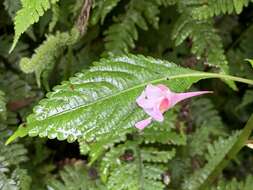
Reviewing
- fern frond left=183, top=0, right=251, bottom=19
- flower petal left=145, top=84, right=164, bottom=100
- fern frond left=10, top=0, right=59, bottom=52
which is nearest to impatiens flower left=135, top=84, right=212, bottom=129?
flower petal left=145, top=84, right=164, bottom=100

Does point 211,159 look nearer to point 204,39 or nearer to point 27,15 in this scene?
point 204,39

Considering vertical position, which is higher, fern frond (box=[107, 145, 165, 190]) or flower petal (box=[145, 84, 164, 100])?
flower petal (box=[145, 84, 164, 100])

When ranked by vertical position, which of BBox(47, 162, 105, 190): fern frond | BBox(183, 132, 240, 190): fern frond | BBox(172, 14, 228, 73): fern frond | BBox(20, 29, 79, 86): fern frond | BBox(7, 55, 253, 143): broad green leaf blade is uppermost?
BBox(20, 29, 79, 86): fern frond

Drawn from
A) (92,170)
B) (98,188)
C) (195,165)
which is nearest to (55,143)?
(92,170)

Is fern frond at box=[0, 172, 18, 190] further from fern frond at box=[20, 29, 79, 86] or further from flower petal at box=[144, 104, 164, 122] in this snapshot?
flower petal at box=[144, 104, 164, 122]

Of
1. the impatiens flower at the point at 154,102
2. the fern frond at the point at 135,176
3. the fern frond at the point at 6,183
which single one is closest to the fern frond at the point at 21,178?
the fern frond at the point at 6,183

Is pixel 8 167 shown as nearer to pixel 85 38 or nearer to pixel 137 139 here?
pixel 137 139

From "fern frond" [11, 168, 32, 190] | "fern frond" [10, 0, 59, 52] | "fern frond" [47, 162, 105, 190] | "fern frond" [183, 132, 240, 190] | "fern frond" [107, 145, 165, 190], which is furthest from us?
"fern frond" [183, 132, 240, 190]

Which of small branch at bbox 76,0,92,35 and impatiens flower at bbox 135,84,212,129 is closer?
impatiens flower at bbox 135,84,212,129
